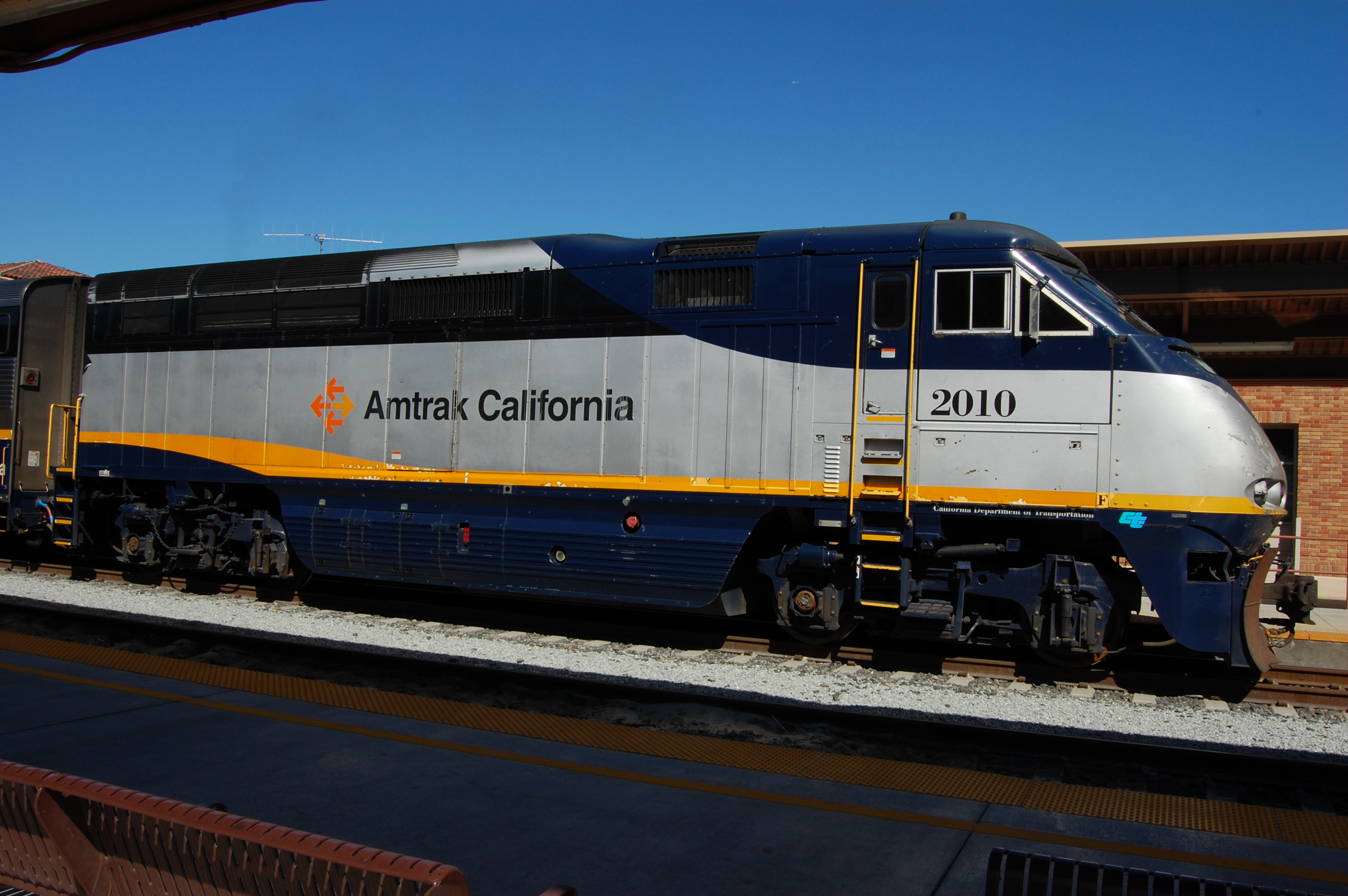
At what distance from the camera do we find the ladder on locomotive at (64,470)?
12.0m

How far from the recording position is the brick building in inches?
482

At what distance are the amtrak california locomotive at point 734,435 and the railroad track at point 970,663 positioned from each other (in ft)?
1.25

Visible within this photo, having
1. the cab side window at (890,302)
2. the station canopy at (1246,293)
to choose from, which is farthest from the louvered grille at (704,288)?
the station canopy at (1246,293)

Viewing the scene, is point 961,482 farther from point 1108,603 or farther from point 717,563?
point 717,563

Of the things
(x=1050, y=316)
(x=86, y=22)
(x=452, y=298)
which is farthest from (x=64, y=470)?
(x=1050, y=316)

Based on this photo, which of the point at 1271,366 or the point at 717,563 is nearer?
the point at 717,563

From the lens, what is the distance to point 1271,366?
46.2ft

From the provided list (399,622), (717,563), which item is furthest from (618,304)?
(399,622)

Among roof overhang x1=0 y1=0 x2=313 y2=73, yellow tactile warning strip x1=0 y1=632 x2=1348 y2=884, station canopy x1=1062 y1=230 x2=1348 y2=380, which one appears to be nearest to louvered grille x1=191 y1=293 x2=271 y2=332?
yellow tactile warning strip x1=0 y1=632 x2=1348 y2=884

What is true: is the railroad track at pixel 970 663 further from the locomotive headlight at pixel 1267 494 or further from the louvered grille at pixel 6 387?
the louvered grille at pixel 6 387

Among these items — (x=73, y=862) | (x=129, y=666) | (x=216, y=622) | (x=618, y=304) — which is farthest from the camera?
(x=216, y=622)

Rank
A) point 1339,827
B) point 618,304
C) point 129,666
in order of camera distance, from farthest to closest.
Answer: point 618,304 → point 129,666 → point 1339,827

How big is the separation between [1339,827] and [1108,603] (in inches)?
112

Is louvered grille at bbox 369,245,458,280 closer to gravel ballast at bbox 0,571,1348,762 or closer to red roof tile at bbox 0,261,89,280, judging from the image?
gravel ballast at bbox 0,571,1348,762
